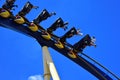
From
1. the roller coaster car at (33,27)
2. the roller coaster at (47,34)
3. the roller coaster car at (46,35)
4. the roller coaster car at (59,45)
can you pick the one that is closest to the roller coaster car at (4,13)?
the roller coaster at (47,34)

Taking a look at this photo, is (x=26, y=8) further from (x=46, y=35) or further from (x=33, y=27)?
(x=46, y=35)

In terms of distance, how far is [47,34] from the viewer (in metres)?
9.83

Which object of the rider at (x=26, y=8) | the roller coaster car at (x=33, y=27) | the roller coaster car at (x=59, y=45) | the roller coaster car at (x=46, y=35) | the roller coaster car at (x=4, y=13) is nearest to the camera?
the roller coaster car at (x=4, y=13)

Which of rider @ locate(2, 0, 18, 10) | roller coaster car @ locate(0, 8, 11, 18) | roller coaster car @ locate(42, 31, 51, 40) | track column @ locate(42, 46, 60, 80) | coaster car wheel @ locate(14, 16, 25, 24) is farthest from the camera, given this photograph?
roller coaster car @ locate(42, 31, 51, 40)

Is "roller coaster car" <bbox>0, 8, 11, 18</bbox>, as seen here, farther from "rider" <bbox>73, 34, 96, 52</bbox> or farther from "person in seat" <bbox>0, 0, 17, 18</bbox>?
"rider" <bbox>73, 34, 96, 52</bbox>

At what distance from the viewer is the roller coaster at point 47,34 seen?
9031 mm

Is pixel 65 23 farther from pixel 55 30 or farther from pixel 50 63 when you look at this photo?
pixel 50 63

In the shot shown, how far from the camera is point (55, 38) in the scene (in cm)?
1012

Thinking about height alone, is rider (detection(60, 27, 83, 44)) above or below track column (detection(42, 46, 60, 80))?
above

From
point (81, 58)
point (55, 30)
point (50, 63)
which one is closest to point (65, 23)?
point (55, 30)

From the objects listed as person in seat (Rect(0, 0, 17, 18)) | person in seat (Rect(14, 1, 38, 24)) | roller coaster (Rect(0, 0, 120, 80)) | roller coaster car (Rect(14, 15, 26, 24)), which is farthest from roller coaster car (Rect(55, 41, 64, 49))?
person in seat (Rect(0, 0, 17, 18))

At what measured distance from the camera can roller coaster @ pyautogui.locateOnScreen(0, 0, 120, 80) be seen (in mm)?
9031

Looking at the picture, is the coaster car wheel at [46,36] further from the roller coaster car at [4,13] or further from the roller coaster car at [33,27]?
the roller coaster car at [4,13]

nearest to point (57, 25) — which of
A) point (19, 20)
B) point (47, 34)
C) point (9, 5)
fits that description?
point (47, 34)
